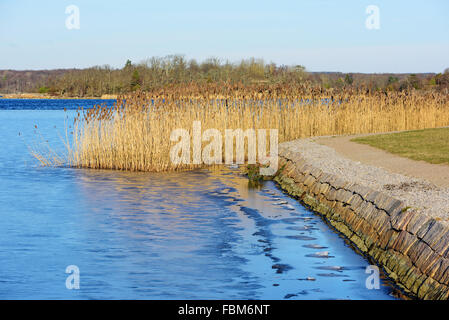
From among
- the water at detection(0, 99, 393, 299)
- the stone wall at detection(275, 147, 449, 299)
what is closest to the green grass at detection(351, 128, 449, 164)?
the stone wall at detection(275, 147, 449, 299)

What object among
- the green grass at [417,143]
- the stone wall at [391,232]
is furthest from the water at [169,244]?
the green grass at [417,143]

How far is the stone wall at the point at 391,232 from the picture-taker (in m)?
6.82

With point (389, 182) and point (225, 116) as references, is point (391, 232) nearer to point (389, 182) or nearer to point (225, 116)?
point (389, 182)

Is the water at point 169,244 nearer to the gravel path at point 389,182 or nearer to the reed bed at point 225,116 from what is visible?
the gravel path at point 389,182

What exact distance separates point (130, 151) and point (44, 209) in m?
4.26

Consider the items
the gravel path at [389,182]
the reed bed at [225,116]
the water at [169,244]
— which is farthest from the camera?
the reed bed at [225,116]

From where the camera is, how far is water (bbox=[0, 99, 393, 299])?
25.0 feet

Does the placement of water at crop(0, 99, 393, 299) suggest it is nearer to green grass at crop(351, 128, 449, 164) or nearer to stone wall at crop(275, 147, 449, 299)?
stone wall at crop(275, 147, 449, 299)

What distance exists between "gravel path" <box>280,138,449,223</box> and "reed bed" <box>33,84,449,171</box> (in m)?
3.75

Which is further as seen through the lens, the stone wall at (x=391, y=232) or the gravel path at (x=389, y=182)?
the gravel path at (x=389, y=182)

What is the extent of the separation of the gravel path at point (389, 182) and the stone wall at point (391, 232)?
201 mm
